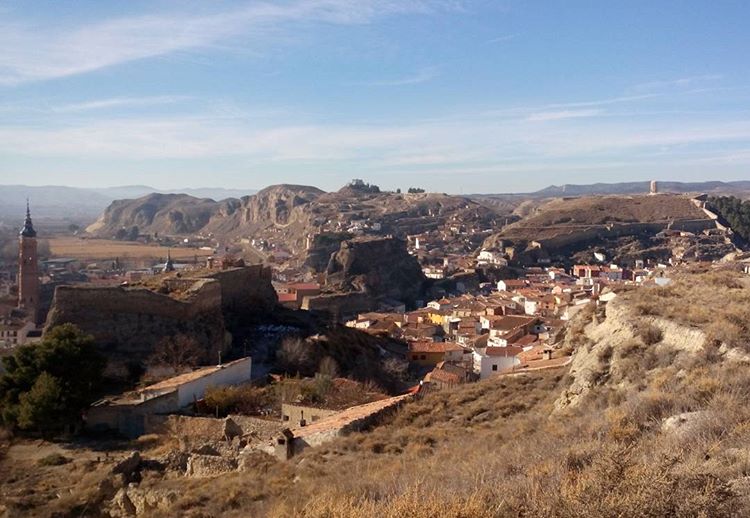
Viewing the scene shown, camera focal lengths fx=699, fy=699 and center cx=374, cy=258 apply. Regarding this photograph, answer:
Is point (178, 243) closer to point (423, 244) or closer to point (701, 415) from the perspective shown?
point (423, 244)

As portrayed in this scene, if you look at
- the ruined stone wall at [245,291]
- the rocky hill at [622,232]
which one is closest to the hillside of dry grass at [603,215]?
the rocky hill at [622,232]

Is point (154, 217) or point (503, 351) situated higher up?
point (154, 217)

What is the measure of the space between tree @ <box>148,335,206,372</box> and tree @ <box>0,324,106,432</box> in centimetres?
296

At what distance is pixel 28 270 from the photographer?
32906 mm

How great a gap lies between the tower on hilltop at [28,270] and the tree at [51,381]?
1840cm

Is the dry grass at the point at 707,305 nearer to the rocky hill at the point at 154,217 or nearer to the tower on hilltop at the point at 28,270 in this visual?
the tower on hilltop at the point at 28,270

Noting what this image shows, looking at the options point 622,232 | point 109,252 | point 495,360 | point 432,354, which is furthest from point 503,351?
point 109,252

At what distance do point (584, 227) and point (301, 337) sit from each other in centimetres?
5337

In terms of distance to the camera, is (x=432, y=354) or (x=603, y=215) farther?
(x=603, y=215)

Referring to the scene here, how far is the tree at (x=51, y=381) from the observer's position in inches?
559

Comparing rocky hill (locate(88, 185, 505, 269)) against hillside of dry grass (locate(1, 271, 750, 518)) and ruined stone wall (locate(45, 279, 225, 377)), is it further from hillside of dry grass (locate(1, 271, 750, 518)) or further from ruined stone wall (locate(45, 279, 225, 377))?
hillside of dry grass (locate(1, 271, 750, 518))

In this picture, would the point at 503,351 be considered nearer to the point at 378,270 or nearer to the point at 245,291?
the point at 245,291

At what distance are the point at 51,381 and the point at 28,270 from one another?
21.0 metres

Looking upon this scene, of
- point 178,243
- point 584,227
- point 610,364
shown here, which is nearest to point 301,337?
point 610,364
